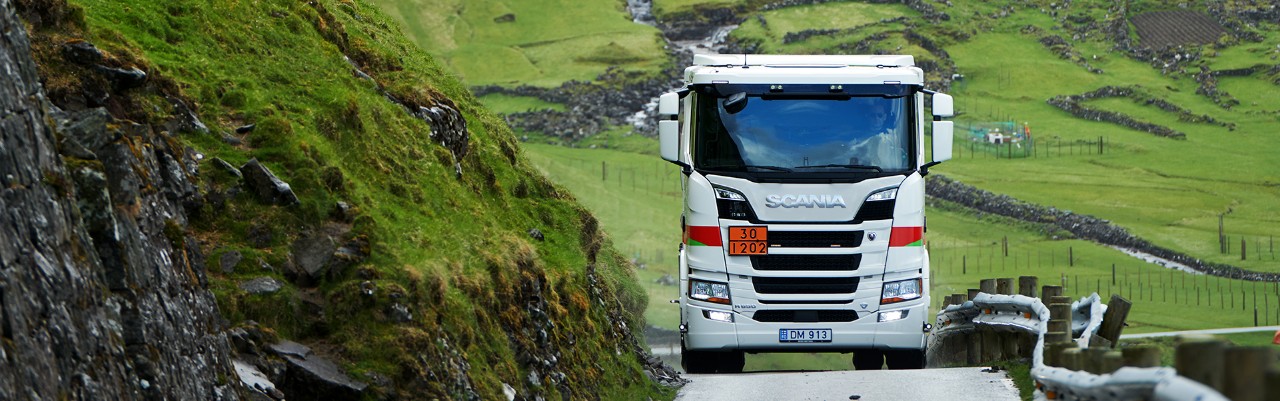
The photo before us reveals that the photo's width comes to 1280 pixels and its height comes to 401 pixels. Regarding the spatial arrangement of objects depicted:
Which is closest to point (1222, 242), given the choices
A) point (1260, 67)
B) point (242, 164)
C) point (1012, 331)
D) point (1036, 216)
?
point (1036, 216)

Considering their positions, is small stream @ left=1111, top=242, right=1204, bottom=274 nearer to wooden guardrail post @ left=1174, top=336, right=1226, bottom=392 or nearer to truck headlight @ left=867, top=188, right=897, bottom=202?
truck headlight @ left=867, top=188, right=897, bottom=202

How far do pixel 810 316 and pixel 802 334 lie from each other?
0.85ft

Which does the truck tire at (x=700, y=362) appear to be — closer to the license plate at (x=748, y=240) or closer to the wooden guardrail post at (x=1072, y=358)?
the license plate at (x=748, y=240)

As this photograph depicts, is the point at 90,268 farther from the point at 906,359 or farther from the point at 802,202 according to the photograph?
the point at 906,359

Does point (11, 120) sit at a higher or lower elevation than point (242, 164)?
higher

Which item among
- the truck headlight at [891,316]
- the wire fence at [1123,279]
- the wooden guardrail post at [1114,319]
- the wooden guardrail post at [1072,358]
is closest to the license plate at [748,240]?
the truck headlight at [891,316]

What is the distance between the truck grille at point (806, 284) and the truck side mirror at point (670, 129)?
1.86 metres

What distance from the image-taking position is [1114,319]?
1686 centimetres

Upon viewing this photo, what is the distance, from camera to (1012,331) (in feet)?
65.9

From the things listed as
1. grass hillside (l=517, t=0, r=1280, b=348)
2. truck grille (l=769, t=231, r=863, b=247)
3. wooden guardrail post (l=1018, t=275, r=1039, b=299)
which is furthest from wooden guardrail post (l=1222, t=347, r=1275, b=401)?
grass hillside (l=517, t=0, r=1280, b=348)

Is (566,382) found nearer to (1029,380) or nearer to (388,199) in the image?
(388,199)

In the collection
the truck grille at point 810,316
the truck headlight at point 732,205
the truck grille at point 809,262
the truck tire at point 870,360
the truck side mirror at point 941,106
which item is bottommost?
the truck tire at point 870,360

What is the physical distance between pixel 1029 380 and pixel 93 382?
38.7ft

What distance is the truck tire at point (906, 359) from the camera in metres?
21.1
